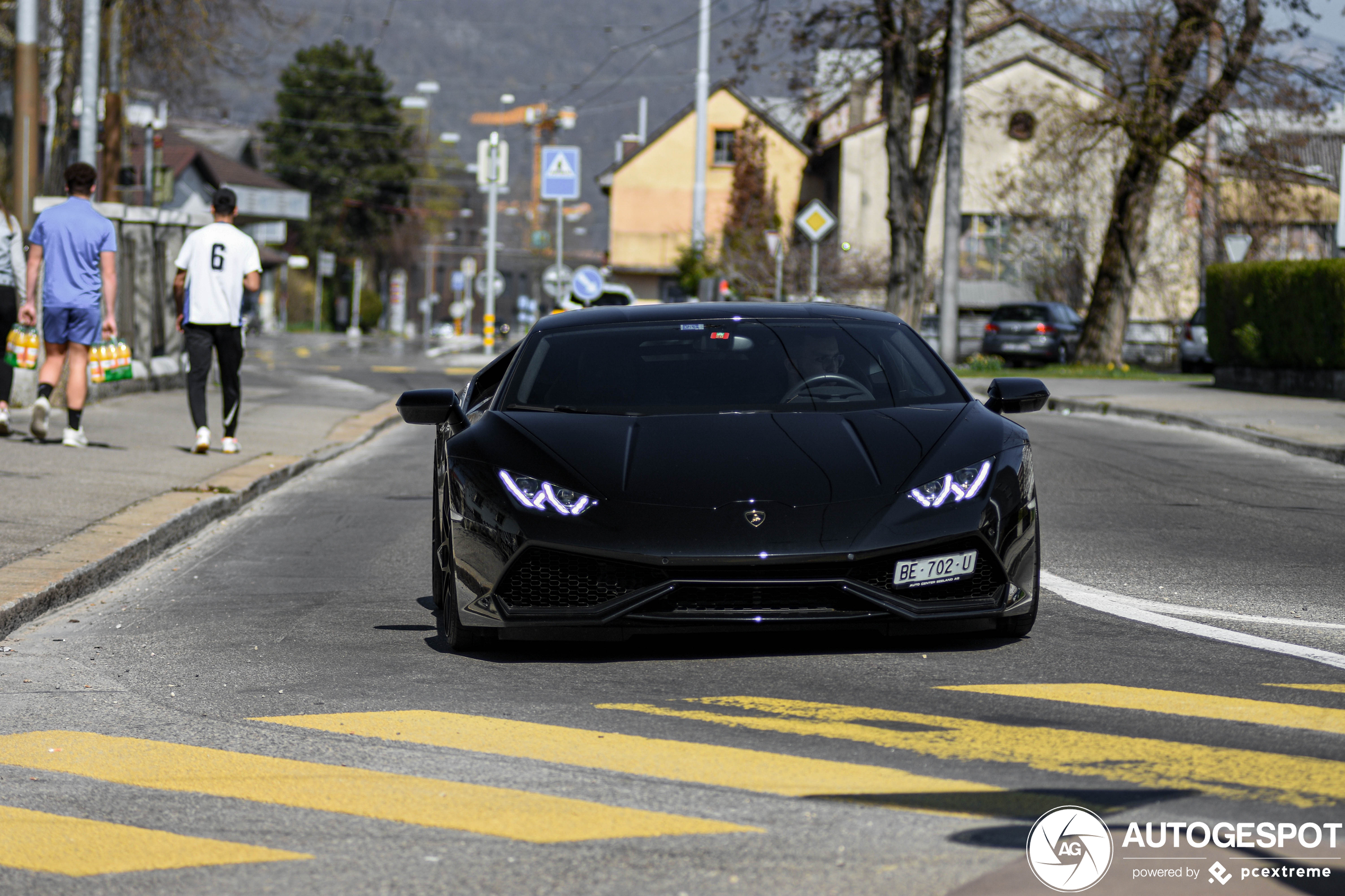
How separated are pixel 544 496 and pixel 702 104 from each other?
4611 centimetres

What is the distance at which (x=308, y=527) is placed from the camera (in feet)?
31.7

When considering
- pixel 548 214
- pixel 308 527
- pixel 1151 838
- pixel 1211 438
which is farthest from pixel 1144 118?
pixel 548 214

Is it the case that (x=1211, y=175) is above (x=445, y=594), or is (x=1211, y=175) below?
above

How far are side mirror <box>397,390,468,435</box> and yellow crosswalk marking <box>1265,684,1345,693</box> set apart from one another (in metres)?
2.99

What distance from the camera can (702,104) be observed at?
1981 inches

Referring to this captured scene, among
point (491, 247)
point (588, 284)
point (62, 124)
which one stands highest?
point (62, 124)

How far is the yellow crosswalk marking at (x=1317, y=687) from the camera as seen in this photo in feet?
16.2

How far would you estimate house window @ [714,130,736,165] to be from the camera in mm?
69812

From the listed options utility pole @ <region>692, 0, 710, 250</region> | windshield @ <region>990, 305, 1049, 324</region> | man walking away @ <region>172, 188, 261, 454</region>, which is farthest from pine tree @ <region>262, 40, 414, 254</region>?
man walking away @ <region>172, 188, 261, 454</region>

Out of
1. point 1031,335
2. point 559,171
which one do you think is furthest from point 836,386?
point 559,171

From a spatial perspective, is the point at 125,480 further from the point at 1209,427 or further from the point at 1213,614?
the point at 1209,427

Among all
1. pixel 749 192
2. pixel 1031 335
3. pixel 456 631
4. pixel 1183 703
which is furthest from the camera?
pixel 749 192

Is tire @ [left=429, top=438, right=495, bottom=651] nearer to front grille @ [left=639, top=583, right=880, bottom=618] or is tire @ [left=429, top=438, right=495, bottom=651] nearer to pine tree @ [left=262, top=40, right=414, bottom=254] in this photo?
front grille @ [left=639, top=583, right=880, bottom=618]

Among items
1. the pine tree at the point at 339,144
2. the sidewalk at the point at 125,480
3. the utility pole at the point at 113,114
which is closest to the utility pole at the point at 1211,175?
the sidewalk at the point at 125,480
